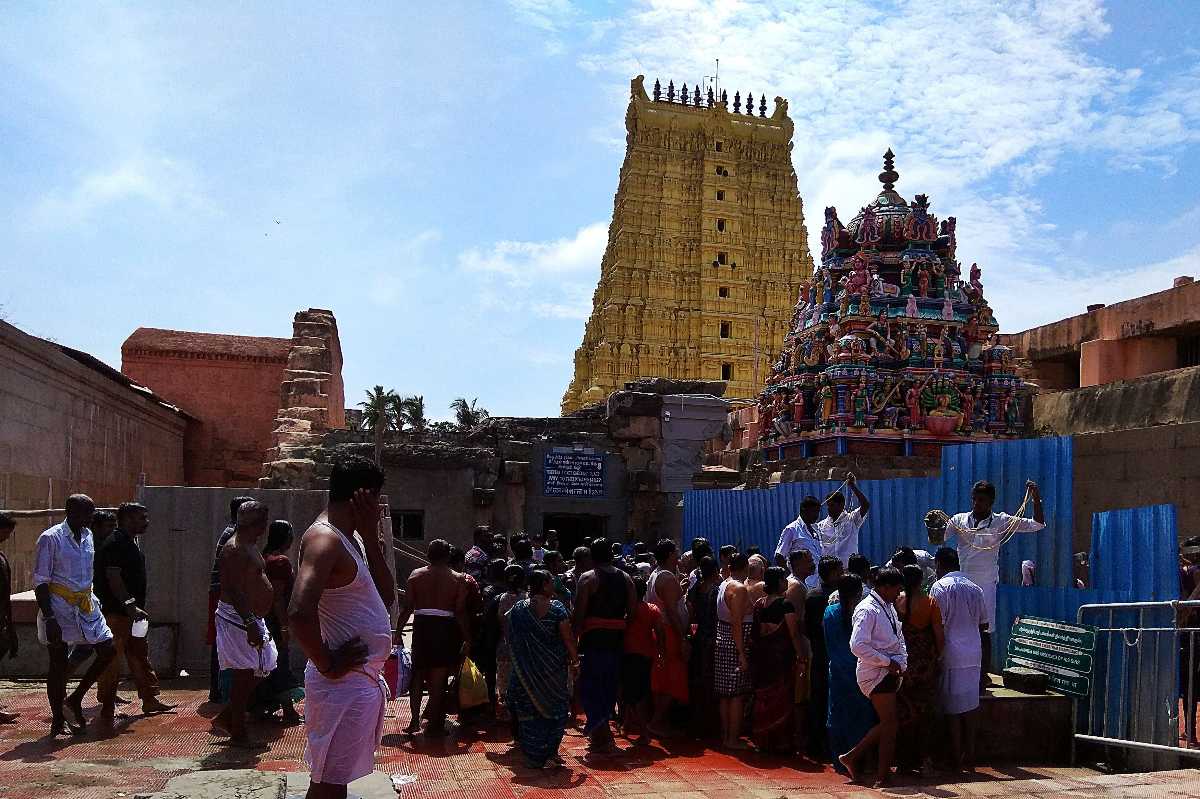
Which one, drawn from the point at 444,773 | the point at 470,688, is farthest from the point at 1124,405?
the point at 444,773

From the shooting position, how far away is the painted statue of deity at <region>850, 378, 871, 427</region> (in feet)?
66.7

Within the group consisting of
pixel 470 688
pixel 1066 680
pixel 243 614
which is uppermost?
pixel 243 614

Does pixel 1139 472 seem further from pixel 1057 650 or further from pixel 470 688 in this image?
pixel 470 688

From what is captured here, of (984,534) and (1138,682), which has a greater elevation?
(984,534)

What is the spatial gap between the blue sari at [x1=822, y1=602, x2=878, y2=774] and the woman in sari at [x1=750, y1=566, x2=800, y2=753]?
17.5 inches

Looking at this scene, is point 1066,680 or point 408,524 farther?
point 408,524

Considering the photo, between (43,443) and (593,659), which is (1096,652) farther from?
(43,443)

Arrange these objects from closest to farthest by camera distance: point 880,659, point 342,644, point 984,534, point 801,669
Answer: point 342,644 → point 880,659 → point 801,669 → point 984,534

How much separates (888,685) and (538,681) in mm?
2116

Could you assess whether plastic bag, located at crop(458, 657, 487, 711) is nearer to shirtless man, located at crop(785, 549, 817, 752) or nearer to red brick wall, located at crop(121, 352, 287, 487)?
shirtless man, located at crop(785, 549, 817, 752)

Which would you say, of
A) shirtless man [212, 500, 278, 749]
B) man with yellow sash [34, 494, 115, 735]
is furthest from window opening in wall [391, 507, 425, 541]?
shirtless man [212, 500, 278, 749]

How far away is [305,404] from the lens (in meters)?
16.1

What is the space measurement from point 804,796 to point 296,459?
10.7 m

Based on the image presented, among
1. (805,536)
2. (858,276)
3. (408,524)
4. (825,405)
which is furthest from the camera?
(858,276)
